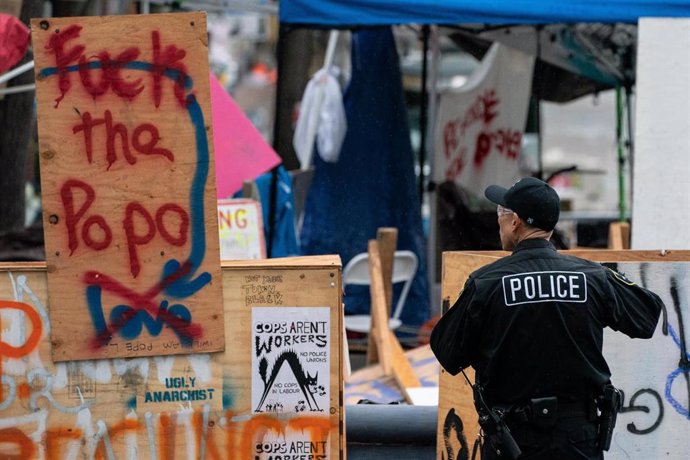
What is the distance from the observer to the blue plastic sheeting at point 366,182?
9750mm

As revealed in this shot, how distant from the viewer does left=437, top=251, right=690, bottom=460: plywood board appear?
15.7 feet

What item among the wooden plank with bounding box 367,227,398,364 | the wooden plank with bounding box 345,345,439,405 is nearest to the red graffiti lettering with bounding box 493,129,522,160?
the wooden plank with bounding box 367,227,398,364

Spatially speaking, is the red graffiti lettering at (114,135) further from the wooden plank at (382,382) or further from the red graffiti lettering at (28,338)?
the wooden plank at (382,382)

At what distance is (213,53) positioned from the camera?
94.7 ft

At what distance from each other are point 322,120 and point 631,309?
576cm

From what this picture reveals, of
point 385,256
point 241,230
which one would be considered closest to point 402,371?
point 385,256

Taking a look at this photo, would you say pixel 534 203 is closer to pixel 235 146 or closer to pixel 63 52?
pixel 63 52

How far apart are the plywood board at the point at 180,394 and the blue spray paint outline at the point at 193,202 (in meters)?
0.14

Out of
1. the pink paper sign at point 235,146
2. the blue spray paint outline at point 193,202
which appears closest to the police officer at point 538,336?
the blue spray paint outline at point 193,202

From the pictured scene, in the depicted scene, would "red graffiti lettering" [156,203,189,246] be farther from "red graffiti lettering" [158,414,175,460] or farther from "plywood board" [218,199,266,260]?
"plywood board" [218,199,266,260]

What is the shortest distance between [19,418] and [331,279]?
4.32 ft

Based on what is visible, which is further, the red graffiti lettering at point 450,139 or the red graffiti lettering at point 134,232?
the red graffiti lettering at point 450,139

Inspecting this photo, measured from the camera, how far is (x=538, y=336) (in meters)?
3.88

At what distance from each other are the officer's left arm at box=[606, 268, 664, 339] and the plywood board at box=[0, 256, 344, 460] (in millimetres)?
1027
